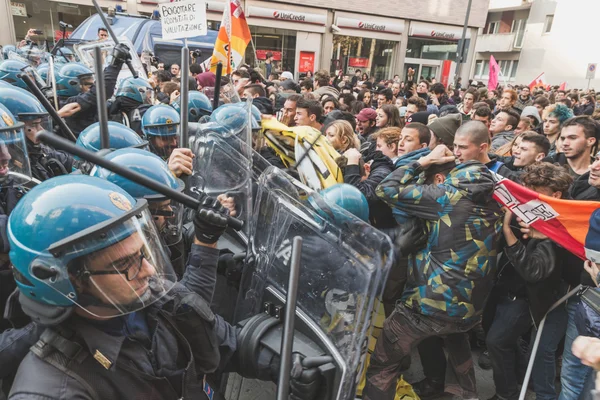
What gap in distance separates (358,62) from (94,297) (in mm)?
26411

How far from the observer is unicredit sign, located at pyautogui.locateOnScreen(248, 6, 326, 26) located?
838 inches

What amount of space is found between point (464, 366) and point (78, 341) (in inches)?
98.6

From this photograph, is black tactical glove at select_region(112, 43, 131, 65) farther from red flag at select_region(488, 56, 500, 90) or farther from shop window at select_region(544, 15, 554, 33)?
shop window at select_region(544, 15, 554, 33)

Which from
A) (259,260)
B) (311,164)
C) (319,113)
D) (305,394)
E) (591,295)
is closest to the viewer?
(305,394)

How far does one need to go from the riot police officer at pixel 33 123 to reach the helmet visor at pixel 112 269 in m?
2.30

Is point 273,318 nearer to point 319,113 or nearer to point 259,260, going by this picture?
point 259,260

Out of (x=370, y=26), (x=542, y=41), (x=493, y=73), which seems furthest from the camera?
(x=542, y=41)

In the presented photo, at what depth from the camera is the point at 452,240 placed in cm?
248

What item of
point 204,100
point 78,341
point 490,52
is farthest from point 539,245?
point 490,52

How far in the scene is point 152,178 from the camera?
2074mm

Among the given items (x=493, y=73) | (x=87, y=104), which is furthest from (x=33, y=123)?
(x=493, y=73)

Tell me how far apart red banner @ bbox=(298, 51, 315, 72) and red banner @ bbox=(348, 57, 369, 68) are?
312 centimetres

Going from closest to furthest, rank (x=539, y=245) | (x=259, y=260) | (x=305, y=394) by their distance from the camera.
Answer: (x=305, y=394)
(x=259, y=260)
(x=539, y=245)

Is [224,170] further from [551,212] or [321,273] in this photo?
[551,212]
